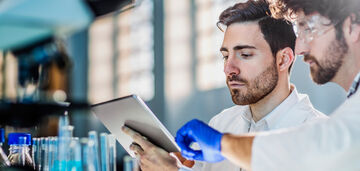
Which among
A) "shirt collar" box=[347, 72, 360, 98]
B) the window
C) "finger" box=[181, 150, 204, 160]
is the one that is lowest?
"finger" box=[181, 150, 204, 160]

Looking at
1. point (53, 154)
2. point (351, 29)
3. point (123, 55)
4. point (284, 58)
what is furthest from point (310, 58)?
point (123, 55)

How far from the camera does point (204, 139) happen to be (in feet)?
4.26

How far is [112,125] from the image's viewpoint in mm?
1623

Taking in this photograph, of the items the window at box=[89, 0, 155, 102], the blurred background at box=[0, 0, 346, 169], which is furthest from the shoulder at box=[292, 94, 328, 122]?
the window at box=[89, 0, 155, 102]

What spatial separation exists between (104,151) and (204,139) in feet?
0.92

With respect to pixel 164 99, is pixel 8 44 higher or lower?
higher

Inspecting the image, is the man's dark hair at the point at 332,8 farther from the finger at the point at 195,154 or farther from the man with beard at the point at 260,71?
the finger at the point at 195,154

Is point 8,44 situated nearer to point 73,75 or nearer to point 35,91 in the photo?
point 73,75

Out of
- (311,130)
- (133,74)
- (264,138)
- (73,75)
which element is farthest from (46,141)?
(73,75)

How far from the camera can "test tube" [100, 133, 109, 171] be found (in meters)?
1.29

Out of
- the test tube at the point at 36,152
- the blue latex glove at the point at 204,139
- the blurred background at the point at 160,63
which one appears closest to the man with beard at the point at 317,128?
the blue latex glove at the point at 204,139

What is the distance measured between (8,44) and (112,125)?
12.7 feet

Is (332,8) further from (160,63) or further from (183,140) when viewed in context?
(160,63)

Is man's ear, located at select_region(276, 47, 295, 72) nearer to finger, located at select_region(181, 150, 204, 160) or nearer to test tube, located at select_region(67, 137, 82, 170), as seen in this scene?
finger, located at select_region(181, 150, 204, 160)
